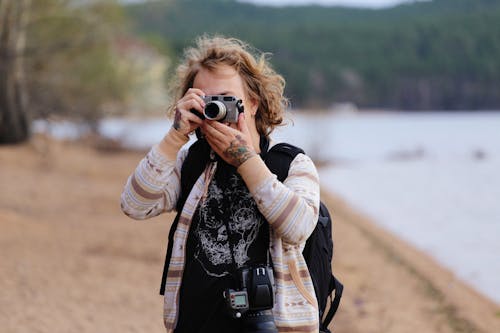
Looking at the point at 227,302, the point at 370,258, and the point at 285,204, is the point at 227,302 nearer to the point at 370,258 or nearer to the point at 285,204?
the point at 285,204

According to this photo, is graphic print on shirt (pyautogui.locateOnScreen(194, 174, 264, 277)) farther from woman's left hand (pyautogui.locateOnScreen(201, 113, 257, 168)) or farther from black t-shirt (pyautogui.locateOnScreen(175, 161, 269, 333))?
woman's left hand (pyautogui.locateOnScreen(201, 113, 257, 168))

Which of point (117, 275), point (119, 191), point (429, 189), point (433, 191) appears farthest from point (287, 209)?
point (429, 189)

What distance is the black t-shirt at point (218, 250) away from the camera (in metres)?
2.08

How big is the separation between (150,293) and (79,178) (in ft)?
34.6

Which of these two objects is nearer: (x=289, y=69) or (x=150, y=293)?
(x=150, y=293)

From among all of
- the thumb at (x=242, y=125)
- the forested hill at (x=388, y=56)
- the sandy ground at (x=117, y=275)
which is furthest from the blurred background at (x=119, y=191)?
the forested hill at (x=388, y=56)

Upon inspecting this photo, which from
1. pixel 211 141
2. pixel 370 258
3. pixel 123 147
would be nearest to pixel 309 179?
pixel 211 141

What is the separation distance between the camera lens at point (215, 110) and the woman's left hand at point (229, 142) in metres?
0.03

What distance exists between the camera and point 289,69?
77.2 meters

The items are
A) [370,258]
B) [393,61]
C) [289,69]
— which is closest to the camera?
[370,258]

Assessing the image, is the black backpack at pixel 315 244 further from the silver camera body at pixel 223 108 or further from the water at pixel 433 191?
the water at pixel 433 191

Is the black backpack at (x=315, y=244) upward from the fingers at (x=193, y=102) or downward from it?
downward

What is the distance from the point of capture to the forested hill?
255 ft

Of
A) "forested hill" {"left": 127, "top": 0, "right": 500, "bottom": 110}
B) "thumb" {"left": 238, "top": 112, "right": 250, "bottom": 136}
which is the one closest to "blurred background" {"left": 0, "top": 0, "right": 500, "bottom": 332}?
"thumb" {"left": 238, "top": 112, "right": 250, "bottom": 136}
